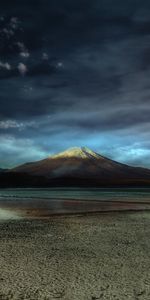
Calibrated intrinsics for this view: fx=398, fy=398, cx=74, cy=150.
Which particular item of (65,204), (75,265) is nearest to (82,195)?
(65,204)

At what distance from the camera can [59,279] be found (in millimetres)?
9867

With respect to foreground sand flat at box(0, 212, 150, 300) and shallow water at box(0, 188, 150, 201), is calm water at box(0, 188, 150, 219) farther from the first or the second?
foreground sand flat at box(0, 212, 150, 300)

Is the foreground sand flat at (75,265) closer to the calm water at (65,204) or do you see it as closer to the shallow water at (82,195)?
the calm water at (65,204)

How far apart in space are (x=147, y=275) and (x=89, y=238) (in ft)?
21.2

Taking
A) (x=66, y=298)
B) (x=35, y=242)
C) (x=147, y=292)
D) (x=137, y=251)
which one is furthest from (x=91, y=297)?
(x=35, y=242)

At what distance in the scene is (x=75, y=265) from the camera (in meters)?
11.4

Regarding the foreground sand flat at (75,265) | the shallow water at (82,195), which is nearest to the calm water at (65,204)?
the shallow water at (82,195)

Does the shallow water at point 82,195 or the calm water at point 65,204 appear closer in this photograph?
the calm water at point 65,204

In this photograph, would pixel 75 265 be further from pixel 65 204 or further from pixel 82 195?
pixel 82 195

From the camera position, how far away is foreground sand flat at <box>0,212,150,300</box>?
346 inches

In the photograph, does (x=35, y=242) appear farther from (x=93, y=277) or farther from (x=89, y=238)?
(x=93, y=277)

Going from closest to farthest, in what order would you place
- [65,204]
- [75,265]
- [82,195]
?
1. [75,265]
2. [65,204]
3. [82,195]

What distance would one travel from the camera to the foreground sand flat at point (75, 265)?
880 centimetres

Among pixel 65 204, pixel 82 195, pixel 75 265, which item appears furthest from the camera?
pixel 82 195
